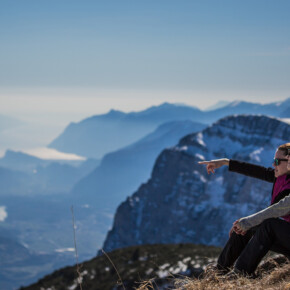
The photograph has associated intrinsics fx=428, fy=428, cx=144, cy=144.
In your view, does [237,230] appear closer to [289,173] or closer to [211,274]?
[211,274]

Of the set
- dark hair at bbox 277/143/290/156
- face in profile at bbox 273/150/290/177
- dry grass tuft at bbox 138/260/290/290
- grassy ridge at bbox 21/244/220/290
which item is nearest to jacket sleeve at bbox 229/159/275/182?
face in profile at bbox 273/150/290/177

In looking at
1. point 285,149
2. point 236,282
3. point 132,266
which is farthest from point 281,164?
point 132,266

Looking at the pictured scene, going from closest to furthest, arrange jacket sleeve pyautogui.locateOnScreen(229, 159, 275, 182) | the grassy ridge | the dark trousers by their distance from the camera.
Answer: the dark trousers < jacket sleeve pyautogui.locateOnScreen(229, 159, 275, 182) < the grassy ridge

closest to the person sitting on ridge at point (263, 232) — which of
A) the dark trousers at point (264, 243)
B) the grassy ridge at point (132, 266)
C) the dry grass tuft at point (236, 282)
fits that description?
the dark trousers at point (264, 243)

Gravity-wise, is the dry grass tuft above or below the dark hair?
below

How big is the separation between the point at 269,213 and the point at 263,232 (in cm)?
36

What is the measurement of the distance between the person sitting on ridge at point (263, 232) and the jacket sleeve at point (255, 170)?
1.96ft

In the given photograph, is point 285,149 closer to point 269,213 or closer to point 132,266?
point 269,213

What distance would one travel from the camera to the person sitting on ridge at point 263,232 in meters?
7.59

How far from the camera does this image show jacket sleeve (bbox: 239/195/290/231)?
7.46 metres

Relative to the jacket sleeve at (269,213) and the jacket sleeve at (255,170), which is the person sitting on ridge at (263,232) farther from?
the jacket sleeve at (255,170)

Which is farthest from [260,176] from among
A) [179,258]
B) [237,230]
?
[179,258]

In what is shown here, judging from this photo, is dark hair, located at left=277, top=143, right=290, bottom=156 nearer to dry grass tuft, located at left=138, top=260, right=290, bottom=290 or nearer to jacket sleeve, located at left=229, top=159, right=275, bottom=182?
jacket sleeve, located at left=229, top=159, right=275, bottom=182

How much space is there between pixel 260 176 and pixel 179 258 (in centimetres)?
3256
